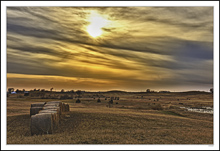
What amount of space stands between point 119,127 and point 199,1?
7.51m

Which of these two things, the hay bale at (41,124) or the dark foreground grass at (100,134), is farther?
the hay bale at (41,124)

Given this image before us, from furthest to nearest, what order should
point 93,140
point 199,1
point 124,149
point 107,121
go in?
1. point 107,121
2. point 199,1
3. point 93,140
4. point 124,149

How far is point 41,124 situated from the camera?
921cm

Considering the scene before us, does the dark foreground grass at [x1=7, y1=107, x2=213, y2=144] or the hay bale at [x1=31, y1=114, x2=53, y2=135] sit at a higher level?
the hay bale at [x1=31, y1=114, x2=53, y2=135]

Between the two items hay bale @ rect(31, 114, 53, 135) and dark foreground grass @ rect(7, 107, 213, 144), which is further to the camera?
hay bale @ rect(31, 114, 53, 135)

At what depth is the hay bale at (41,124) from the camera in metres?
9.20

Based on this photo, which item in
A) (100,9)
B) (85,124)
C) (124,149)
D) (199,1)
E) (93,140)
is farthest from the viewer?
(85,124)

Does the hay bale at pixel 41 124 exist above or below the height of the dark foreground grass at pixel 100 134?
above

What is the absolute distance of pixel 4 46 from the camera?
856 cm

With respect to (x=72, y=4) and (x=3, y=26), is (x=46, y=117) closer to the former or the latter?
(x=3, y=26)

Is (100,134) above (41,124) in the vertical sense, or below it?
below

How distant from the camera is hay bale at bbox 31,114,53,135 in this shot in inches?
362

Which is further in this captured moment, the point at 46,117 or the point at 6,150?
the point at 46,117

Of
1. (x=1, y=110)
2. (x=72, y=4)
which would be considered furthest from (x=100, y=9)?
(x=1, y=110)
